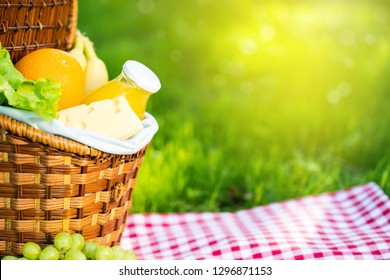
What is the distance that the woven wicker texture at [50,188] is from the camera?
1782 millimetres

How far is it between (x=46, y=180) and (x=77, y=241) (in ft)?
0.62

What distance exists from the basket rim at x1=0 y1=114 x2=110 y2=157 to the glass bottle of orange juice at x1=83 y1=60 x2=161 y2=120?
0.77 ft

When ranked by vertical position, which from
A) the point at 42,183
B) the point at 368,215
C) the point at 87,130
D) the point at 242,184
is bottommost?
the point at 242,184

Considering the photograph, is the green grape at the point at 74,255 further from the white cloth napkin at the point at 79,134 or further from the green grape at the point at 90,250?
the white cloth napkin at the point at 79,134

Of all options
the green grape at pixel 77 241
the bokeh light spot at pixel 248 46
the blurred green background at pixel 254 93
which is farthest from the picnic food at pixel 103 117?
the bokeh light spot at pixel 248 46

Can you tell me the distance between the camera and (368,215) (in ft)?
8.48

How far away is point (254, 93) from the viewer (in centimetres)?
373

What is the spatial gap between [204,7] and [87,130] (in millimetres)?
2912

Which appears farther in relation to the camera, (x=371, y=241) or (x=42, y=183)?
(x=371, y=241)

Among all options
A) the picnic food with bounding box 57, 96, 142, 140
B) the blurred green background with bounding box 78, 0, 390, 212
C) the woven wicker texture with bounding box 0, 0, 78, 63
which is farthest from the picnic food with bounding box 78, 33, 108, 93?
the blurred green background with bounding box 78, 0, 390, 212
